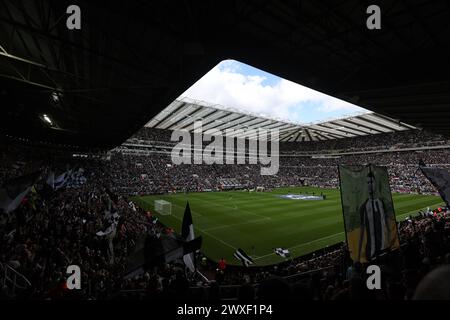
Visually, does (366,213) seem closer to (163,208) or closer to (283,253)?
(283,253)

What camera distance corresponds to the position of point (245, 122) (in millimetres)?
59688

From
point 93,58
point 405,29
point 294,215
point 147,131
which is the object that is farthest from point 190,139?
point 405,29

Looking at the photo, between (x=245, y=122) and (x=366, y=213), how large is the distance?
53.5 meters

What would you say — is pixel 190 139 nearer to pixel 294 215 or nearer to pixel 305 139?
pixel 305 139

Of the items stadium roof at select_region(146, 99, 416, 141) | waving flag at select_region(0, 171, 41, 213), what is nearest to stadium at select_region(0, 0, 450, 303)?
waving flag at select_region(0, 171, 41, 213)

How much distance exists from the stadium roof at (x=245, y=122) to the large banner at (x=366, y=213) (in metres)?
41.0

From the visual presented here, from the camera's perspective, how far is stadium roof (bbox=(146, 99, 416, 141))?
50781mm

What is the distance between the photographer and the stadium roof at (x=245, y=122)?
5078 centimetres

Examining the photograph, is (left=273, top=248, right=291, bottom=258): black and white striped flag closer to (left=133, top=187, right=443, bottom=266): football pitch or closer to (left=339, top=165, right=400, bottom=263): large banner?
(left=133, top=187, right=443, bottom=266): football pitch

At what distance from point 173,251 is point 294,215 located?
2522cm

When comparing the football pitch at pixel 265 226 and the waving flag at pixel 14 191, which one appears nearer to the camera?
the waving flag at pixel 14 191

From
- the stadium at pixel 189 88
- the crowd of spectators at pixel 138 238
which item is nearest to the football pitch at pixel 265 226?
the stadium at pixel 189 88

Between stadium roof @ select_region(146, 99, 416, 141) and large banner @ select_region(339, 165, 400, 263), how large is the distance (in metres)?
41.0

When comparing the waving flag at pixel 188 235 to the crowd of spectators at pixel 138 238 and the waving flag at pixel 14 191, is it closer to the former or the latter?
the crowd of spectators at pixel 138 238
